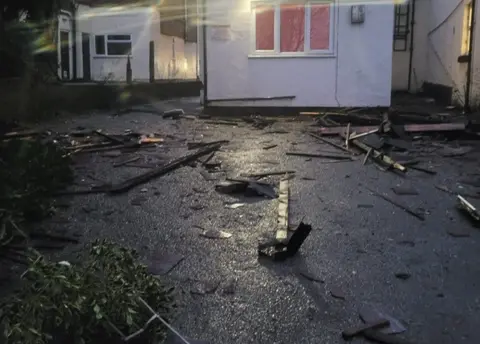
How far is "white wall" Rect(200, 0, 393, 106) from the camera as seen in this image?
13.9 meters

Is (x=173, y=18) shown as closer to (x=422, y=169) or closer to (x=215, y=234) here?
(x=422, y=169)

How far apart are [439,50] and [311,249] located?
1732 cm

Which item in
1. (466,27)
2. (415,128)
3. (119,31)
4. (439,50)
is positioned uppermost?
(119,31)

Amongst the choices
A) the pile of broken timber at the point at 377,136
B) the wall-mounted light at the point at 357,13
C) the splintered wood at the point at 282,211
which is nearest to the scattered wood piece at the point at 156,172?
the splintered wood at the point at 282,211

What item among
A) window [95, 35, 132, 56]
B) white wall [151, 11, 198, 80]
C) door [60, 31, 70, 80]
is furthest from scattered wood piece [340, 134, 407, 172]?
window [95, 35, 132, 56]

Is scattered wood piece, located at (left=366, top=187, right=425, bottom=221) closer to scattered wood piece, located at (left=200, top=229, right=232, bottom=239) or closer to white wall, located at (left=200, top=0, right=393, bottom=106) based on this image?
scattered wood piece, located at (left=200, top=229, right=232, bottom=239)

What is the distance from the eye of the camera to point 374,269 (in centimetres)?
397

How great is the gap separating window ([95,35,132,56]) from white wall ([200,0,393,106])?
17383mm

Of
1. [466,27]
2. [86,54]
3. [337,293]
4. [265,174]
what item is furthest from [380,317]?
[86,54]

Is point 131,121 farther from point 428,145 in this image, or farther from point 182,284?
point 182,284

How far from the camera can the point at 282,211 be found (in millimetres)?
5273

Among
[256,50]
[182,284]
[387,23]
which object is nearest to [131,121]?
[256,50]

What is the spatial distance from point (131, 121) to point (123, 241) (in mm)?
9992

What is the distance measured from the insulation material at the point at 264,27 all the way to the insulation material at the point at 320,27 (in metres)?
1.04
